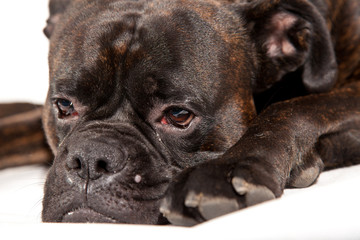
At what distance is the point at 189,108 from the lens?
3.01 metres

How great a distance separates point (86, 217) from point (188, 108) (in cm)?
79

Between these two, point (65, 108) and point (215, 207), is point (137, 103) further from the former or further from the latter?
point (215, 207)

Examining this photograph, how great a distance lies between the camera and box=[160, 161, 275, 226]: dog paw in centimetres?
235

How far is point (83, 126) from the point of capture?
3064mm

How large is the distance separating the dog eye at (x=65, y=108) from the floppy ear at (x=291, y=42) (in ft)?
3.73

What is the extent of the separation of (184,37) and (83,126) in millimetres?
732

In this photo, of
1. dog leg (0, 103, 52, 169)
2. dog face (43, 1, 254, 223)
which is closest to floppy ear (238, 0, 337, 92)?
dog face (43, 1, 254, 223)

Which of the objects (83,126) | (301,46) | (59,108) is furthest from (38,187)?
(301,46)

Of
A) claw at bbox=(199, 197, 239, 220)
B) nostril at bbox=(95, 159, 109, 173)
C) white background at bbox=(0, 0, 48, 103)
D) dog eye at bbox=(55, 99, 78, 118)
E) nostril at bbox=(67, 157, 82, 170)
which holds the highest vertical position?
claw at bbox=(199, 197, 239, 220)

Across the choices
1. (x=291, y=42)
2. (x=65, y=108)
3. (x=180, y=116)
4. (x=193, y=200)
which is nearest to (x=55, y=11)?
(x=65, y=108)

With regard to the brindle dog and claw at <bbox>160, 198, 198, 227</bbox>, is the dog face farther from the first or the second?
claw at <bbox>160, 198, 198, 227</bbox>

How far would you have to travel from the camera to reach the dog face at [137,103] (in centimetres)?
268

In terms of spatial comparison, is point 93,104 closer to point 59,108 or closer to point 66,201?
point 59,108

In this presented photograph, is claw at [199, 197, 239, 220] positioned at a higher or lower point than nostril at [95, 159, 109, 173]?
higher
